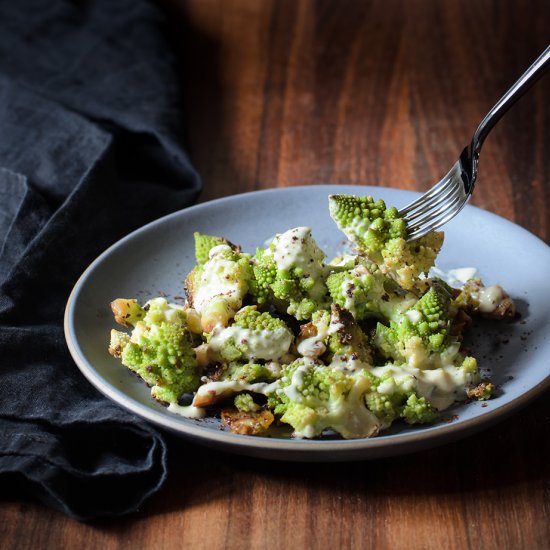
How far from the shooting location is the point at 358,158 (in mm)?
2822

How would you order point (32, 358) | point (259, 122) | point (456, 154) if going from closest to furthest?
point (32, 358)
point (456, 154)
point (259, 122)

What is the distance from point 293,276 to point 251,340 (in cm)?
16

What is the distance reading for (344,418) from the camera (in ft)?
5.01

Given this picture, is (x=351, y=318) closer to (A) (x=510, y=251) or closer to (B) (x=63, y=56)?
(A) (x=510, y=251)

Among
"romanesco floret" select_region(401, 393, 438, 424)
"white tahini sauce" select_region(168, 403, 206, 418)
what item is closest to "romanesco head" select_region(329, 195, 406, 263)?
"romanesco floret" select_region(401, 393, 438, 424)

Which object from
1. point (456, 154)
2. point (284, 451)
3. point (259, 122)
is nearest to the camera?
point (284, 451)

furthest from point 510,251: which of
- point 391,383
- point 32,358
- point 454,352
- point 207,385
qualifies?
point 32,358

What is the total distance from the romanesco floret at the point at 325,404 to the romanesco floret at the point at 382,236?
0.88 ft

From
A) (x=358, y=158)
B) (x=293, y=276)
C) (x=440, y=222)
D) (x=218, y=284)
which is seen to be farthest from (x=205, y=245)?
(x=358, y=158)

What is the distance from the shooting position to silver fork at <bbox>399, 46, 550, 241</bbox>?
179 cm

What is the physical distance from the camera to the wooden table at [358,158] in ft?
4.95

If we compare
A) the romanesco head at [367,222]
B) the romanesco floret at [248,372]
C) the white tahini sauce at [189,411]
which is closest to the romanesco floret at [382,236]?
the romanesco head at [367,222]

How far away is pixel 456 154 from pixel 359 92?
0.51 metres

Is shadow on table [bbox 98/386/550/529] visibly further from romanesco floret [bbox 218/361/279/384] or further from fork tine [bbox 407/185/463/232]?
fork tine [bbox 407/185/463/232]
